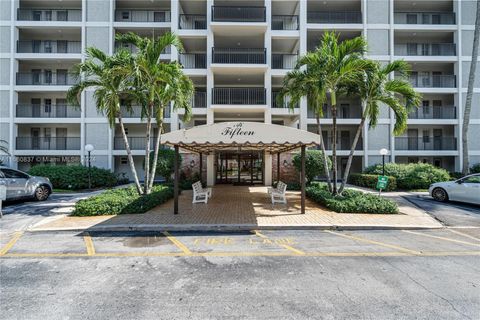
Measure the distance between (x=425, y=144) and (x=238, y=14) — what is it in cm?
1962

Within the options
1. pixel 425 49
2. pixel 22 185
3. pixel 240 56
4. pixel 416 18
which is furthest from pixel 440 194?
pixel 22 185

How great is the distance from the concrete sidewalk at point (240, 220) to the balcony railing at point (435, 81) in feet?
54.4

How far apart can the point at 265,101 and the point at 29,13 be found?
A: 2294cm

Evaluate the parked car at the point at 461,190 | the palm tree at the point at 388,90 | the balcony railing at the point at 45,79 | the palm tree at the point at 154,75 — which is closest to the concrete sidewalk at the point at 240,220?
the palm tree at the point at 154,75

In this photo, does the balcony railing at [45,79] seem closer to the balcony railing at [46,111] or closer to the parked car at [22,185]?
the balcony railing at [46,111]

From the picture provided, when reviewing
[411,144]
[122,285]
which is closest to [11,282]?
[122,285]

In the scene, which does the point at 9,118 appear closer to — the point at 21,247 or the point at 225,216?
the point at 21,247

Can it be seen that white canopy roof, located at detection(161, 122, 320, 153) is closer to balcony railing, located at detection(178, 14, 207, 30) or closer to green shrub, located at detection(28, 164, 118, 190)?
green shrub, located at detection(28, 164, 118, 190)

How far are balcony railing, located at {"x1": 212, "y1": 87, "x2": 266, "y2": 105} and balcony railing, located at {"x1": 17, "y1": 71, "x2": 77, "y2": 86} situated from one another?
1272 cm

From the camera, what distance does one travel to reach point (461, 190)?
1116cm

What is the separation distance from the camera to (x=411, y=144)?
2081 cm

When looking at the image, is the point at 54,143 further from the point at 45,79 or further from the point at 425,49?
the point at 425,49

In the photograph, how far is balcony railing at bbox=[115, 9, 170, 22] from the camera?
21984 mm

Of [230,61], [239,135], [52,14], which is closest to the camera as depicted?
[239,135]
